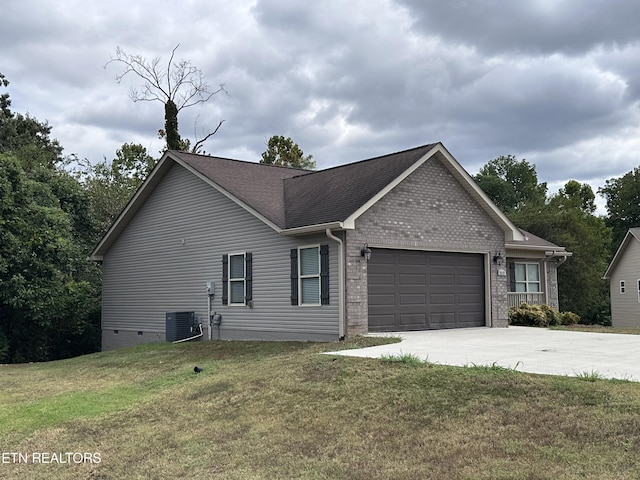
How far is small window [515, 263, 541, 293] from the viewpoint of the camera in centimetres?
2412

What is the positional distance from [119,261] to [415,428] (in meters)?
17.3

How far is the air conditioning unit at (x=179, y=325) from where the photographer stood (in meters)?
18.7

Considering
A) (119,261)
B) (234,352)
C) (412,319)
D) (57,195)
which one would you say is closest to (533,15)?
(412,319)

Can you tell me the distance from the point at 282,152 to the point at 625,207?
29412 mm

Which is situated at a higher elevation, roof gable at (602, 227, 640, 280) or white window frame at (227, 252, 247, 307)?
roof gable at (602, 227, 640, 280)

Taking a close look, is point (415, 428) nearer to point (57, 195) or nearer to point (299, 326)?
point (299, 326)

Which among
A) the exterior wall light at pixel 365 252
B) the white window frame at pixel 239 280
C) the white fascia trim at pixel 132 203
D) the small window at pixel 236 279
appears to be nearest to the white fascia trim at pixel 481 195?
the exterior wall light at pixel 365 252

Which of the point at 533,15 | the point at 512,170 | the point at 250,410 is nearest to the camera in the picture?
the point at 250,410

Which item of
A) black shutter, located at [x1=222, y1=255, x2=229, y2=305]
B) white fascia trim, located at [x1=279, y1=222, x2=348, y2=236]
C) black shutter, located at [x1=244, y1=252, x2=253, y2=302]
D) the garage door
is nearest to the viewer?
white fascia trim, located at [x1=279, y1=222, x2=348, y2=236]

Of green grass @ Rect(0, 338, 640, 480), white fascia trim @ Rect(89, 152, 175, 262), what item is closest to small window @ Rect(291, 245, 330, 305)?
green grass @ Rect(0, 338, 640, 480)

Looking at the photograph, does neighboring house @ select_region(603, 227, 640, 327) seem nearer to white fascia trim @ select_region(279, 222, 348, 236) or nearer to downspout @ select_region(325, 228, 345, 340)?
downspout @ select_region(325, 228, 345, 340)

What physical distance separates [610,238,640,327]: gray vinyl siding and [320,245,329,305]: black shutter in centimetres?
2395

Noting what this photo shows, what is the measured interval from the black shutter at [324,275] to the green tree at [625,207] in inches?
1685

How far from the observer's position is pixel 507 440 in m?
6.47
